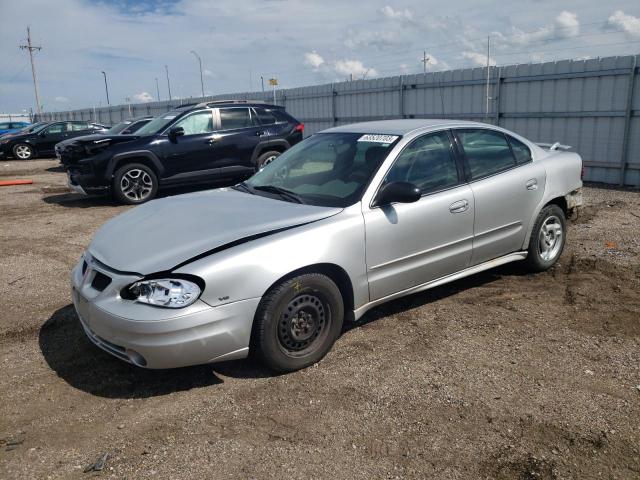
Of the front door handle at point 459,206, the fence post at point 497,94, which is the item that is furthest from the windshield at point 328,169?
the fence post at point 497,94

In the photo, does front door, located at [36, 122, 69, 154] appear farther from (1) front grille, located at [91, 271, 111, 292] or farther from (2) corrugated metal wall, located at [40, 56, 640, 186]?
(1) front grille, located at [91, 271, 111, 292]

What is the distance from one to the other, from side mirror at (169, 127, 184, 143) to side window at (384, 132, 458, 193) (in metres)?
6.53

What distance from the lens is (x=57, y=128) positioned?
70.6 ft

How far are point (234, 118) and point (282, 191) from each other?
6779 mm

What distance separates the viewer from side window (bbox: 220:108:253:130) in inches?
423

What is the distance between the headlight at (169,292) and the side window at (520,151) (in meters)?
3.38

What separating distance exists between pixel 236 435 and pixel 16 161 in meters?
20.9

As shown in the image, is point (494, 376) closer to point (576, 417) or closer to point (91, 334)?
point (576, 417)

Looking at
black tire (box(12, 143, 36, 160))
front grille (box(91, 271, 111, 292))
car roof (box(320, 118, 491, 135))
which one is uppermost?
car roof (box(320, 118, 491, 135))

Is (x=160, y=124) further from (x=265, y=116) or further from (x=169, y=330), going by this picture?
(x=169, y=330)

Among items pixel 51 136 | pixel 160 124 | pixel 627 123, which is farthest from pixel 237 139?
pixel 51 136

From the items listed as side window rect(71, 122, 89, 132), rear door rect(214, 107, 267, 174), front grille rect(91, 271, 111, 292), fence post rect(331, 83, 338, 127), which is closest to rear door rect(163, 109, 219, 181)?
rear door rect(214, 107, 267, 174)

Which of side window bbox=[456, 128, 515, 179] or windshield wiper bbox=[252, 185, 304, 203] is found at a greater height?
side window bbox=[456, 128, 515, 179]

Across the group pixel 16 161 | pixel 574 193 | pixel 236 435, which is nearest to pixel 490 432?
pixel 236 435
